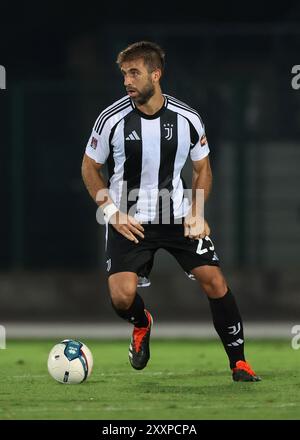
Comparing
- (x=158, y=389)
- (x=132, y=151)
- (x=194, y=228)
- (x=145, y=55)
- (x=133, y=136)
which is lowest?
(x=158, y=389)

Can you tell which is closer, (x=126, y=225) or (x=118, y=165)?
(x=126, y=225)

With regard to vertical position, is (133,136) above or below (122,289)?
above

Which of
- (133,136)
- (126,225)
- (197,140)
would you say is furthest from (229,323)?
(133,136)

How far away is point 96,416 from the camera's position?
8625mm

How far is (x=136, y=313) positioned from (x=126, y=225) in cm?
69

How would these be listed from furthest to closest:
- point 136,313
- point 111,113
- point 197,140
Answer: point 136,313
point 197,140
point 111,113

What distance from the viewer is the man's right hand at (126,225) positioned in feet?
33.1

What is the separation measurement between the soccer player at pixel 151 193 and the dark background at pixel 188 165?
21.0ft

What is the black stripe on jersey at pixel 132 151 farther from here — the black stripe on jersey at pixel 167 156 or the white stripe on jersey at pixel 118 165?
the black stripe on jersey at pixel 167 156

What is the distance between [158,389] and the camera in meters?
9.95

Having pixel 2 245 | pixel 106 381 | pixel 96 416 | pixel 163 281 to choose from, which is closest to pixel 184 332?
pixel 163 281

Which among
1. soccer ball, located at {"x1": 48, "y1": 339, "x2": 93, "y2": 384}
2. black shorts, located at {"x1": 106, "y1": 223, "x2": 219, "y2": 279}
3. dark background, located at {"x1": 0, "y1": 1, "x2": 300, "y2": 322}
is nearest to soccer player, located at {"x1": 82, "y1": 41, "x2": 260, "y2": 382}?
black shorts, located at {"x1": 106, "y1": 223, "x2": 219, "y2": 279}

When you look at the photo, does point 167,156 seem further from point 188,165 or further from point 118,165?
point 188,165

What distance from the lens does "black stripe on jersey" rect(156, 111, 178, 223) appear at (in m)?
10.2
